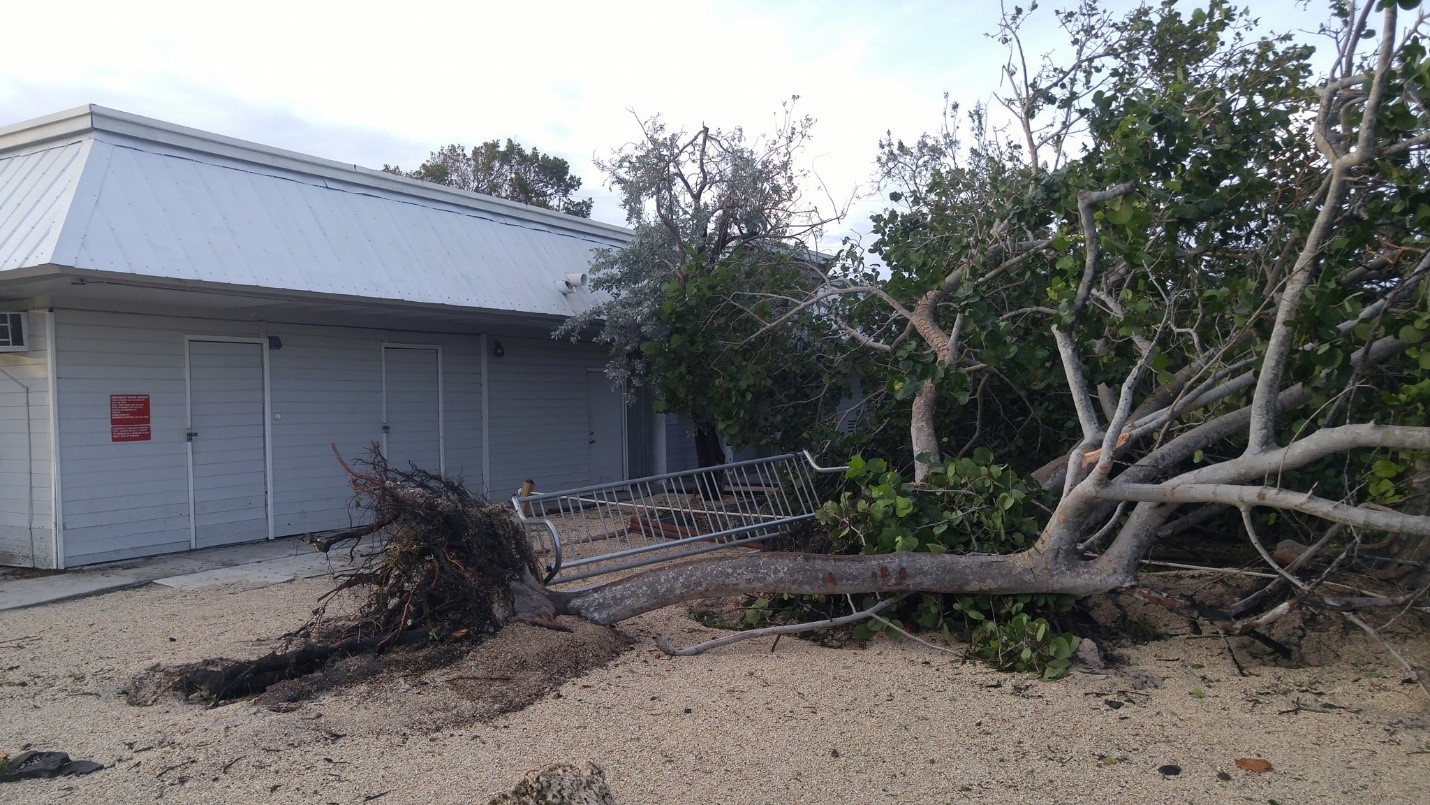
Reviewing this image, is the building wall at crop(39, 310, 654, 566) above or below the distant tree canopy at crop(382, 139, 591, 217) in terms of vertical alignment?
below

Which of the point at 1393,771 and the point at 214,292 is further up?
the point at 214,292

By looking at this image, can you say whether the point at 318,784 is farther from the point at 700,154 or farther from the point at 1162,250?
the point at 700,154

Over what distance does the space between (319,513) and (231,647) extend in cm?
504

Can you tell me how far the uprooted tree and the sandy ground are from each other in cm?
50

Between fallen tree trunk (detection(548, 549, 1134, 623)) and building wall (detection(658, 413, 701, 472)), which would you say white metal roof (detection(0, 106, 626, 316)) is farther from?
fallen tree trunk (detection(548, 549, 1134, 623))

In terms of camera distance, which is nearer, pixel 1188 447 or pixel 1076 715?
pixel 1076 715

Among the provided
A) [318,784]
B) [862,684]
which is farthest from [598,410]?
[318,784]

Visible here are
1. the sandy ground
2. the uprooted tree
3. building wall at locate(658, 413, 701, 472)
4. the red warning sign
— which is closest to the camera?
the sandy ground

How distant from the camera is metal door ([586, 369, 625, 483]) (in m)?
14.9

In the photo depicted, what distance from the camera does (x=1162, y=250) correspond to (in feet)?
19.6

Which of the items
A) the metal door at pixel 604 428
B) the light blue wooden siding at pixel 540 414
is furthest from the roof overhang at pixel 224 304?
the metal door at pixel 604 428

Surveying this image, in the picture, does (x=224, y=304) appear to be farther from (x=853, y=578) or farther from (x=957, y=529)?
(x=957, y=529)

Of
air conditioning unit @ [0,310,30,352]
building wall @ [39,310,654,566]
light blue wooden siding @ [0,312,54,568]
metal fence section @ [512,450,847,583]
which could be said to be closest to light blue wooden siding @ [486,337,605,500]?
building wall @ [39,310,654,566]

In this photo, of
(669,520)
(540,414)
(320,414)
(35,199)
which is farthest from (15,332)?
(540,414)
